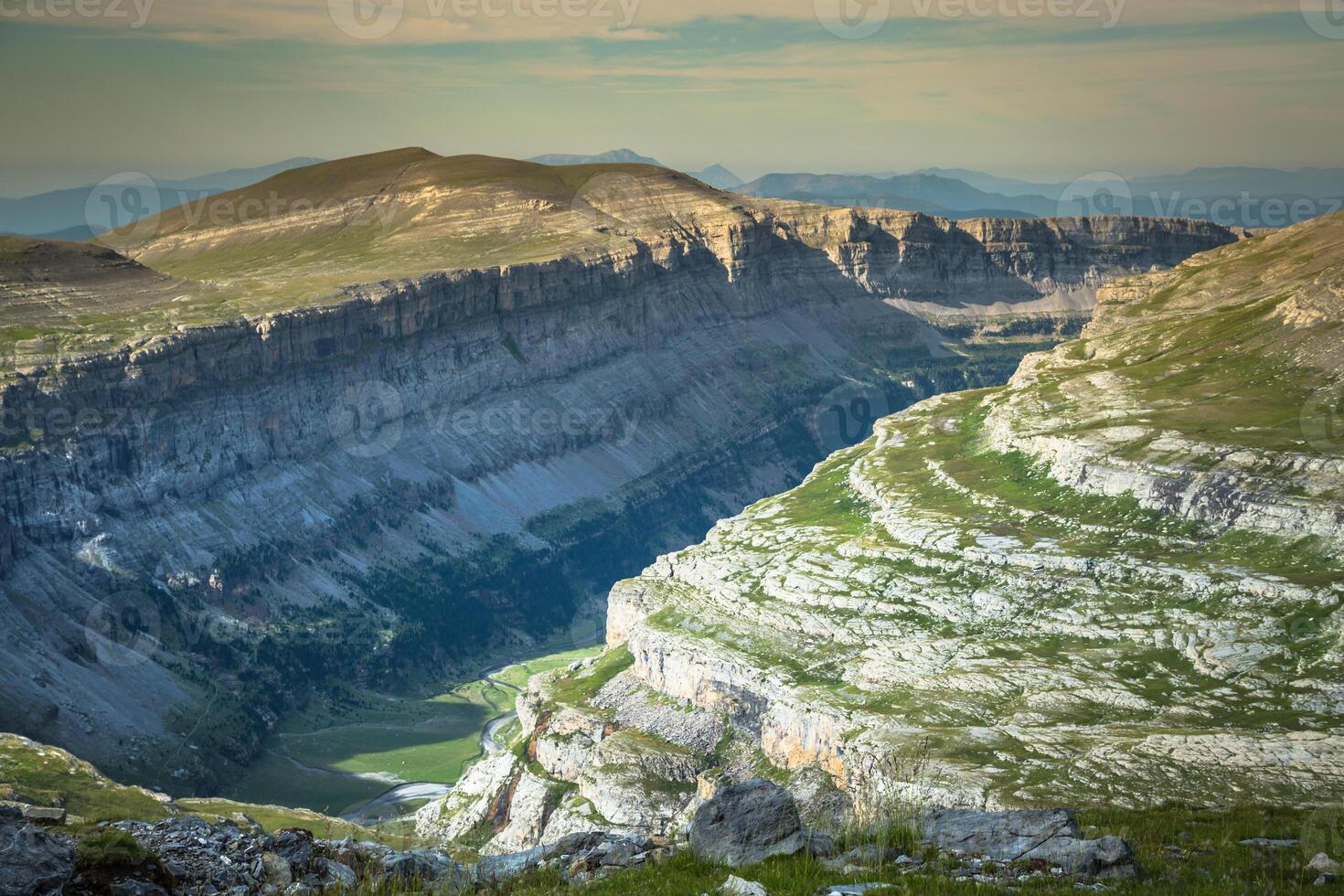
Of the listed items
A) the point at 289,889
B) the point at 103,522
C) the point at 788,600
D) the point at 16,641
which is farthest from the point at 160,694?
the point at 289,889

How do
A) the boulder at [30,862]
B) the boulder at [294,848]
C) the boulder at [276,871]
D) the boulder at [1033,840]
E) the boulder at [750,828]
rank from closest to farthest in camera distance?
the boulder at [30,862] < the boulder at [1033,840] < the boulder at [276,871] < the boulder at [294,848] < the boulder at [750,828]

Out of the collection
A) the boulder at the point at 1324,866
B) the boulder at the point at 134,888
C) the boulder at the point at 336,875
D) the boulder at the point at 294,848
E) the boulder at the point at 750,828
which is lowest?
the boulder at the point at 1324,866

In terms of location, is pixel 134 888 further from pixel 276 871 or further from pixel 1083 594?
pixel 1083 594

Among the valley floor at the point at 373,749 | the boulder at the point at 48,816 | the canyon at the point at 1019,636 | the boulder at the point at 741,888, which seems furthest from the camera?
the valley floor at the point at 373,749

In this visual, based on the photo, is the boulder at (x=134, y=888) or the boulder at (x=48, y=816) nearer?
the boulder at (x=134, y=888)

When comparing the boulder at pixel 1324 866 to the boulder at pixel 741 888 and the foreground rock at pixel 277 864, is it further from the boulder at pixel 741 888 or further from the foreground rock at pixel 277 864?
the foreground rock at pixel 277 864

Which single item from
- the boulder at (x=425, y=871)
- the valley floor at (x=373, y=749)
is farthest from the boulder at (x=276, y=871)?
the valley floor at (x=373, y=749)
